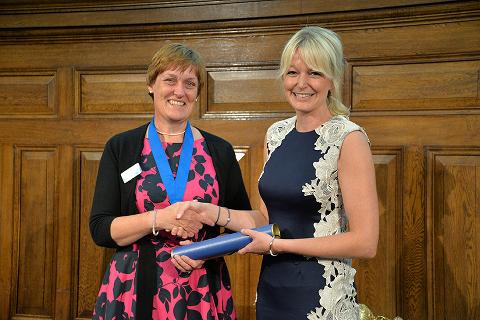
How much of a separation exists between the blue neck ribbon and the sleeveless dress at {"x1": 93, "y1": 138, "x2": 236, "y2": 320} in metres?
0.02

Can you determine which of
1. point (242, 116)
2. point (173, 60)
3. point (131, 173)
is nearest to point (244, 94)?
point (242, 116)

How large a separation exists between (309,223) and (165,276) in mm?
491

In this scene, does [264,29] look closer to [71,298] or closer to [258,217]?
[258,217]

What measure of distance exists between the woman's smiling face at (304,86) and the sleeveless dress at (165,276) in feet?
1.35

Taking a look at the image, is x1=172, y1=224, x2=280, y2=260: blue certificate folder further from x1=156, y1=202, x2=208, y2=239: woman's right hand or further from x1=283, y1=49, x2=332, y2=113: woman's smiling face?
x1=283, y1=49, x2=332, y2=113: woman's smiling face

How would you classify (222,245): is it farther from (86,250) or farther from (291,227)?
(86,250)

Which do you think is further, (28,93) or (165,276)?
(28,93)

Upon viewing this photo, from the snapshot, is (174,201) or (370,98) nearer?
(174,201)

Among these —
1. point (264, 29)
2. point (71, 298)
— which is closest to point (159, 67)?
point (264, 29)

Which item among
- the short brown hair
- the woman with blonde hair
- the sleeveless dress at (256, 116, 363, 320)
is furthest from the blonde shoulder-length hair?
the short brown hair

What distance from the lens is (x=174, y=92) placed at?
189 cm

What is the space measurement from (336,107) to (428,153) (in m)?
1.08

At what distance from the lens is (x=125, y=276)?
6.04 ft

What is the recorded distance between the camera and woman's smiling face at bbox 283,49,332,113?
65.4 inches
